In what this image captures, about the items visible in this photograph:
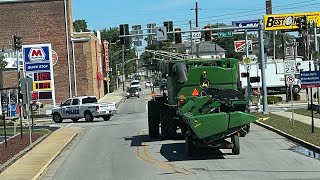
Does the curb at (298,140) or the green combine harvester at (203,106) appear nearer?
the green combine harvester at (203,106)

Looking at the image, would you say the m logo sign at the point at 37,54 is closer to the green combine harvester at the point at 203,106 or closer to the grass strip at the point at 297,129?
the grass strip at the point at 297,129

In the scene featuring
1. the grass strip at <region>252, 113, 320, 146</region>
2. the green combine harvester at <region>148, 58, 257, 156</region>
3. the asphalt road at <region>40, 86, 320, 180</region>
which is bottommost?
the asphalt road at <region>40, 86, 320, 180</region>

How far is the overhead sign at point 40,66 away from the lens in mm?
Result: 48219

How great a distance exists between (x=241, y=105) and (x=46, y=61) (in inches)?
1314

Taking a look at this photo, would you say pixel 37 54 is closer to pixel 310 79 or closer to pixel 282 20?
pixel 282 20

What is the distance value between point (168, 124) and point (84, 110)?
20.0m

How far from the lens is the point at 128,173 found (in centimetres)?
1565

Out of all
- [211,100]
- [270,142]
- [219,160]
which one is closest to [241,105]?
[211,100]

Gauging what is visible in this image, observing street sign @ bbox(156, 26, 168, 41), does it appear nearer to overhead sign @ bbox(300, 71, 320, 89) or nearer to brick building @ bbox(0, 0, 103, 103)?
overhead sign @ bbox(300, 71, 320, 89)

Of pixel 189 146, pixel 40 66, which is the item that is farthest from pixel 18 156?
pixel 40 66

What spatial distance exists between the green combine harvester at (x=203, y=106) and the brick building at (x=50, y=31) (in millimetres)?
46836

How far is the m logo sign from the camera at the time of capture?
48459 mm

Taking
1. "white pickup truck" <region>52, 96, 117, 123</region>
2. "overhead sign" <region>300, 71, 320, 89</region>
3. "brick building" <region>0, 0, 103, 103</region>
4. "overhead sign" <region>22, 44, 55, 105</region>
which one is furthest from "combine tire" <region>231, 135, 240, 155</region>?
"brick building" <region>0, 0, 103, 103</region>

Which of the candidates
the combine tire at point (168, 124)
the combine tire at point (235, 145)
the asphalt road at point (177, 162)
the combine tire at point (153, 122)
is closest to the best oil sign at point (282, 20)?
the asphalt road at point (177, 162)
